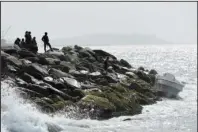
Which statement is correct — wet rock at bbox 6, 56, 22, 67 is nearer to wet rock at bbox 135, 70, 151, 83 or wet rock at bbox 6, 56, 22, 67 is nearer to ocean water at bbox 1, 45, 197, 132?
ocean water at bbox 1, 45, 197, 132

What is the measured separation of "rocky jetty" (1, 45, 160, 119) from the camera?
28031 mm

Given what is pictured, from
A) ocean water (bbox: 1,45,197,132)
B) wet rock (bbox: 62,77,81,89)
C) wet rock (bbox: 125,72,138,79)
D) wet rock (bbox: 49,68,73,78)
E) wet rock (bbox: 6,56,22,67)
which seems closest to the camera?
ocean water (bbox: 1,45,197,132)

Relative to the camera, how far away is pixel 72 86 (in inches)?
1215

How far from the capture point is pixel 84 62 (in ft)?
138

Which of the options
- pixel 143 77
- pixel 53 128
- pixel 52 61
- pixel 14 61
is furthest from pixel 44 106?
pixel 143 77

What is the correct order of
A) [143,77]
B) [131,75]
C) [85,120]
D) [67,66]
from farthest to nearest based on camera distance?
[143,77]
[131,75]
[67,66]
[85,120]

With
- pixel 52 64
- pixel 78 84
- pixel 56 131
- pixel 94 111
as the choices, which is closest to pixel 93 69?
pixel 52 64

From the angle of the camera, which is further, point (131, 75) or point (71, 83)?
point (131, 75)

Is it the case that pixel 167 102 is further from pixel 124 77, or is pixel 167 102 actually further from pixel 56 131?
pixel 56 131

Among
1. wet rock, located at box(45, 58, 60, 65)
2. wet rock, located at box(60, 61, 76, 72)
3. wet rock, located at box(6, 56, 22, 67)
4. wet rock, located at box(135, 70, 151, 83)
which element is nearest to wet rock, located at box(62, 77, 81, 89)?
wet rock, located at box(6, 56, 22, 67)


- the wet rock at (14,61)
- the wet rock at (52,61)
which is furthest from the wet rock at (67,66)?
the wet rock at (14,61)

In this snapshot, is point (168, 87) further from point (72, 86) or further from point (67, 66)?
point (72, 86)

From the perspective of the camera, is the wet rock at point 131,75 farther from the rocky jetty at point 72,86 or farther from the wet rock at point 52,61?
the wet rock at point 52,61

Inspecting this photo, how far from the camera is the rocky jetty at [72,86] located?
28031mm
